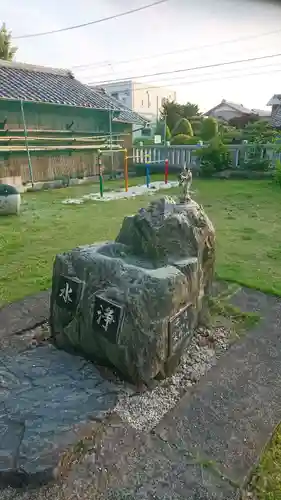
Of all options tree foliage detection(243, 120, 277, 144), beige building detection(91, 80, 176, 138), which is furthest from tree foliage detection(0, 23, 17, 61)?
tree foliage detection(243, 120, 277, 144)

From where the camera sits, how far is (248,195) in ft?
34.9

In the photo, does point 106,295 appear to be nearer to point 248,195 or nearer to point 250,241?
point 250,241

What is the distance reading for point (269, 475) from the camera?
1925 mm

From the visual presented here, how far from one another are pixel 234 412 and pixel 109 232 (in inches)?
190

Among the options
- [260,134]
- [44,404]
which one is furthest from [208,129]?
[44,404]

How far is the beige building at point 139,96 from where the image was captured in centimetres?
3145

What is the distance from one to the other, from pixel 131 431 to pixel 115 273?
0.99m

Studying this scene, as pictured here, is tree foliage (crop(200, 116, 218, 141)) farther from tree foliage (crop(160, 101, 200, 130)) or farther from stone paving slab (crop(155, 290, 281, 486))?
stone paving slab (crop(155, 290, 281, 486))

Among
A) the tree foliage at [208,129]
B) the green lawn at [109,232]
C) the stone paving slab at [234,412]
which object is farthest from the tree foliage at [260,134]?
the stone paving slab at [234,412]

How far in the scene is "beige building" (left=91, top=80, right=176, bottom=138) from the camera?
3145 centimetres

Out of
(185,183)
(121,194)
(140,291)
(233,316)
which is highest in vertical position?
(185,183)

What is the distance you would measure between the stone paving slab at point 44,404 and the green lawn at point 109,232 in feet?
4.86

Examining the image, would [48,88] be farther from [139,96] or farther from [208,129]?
[139,96]

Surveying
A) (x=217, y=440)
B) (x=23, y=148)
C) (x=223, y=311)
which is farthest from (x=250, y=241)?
(x=23, y=148)
